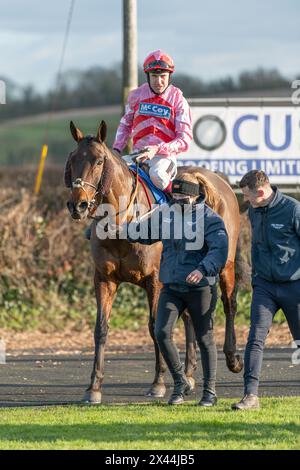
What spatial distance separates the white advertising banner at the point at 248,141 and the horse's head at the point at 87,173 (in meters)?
6.90

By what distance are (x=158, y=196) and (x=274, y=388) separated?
2.08 m

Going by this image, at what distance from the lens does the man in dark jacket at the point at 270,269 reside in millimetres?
9062

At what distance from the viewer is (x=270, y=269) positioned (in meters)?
9.10

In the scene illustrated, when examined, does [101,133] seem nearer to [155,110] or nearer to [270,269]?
[155,110]

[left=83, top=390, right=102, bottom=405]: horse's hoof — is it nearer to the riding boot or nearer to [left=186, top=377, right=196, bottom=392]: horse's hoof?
the riding boot

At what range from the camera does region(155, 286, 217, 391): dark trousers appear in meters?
9.27

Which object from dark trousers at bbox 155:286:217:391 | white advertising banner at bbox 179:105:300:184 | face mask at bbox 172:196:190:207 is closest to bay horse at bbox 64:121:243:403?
face mask at bbox 172:196:190:207

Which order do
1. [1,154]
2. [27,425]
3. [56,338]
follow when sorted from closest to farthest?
[27,425], [56,338], [1,154]

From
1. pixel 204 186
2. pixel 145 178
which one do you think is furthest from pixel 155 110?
pixel 204 186

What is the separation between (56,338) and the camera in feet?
50.2

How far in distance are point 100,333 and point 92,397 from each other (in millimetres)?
605

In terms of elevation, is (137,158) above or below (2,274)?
above

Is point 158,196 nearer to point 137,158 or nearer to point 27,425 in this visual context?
point 137,158
